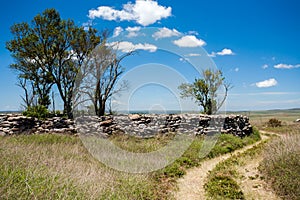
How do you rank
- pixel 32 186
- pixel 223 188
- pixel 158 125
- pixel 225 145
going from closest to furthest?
pixel 32 186 → pixel 223 188 → pixel 225 145 → pixel 158 125

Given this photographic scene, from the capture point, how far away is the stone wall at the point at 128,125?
13602mm

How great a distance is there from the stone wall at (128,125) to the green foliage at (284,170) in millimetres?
7843

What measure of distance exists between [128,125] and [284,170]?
10.4 m

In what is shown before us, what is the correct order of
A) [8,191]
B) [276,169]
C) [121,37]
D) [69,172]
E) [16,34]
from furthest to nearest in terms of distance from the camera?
1. [121,37]
2. [16,34]
3. [276,169]
4. [69,172]
5. [8,191]

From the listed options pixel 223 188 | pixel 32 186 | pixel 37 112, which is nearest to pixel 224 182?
pixel 223 188

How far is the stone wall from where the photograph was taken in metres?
13.6

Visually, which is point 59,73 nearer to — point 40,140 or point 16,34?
point 16,34

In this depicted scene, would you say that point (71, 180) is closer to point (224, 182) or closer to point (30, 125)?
point (224, 182)

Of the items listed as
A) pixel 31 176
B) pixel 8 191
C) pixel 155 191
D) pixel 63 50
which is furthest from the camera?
pixel 63 50

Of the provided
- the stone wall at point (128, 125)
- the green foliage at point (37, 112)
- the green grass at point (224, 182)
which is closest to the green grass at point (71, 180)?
the green grass at point (224, 182)

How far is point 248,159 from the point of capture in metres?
9.88

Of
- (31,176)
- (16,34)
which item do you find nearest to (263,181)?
(31,176)

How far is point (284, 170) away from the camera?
6699 mm

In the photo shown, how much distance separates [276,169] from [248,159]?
2.83 metres
